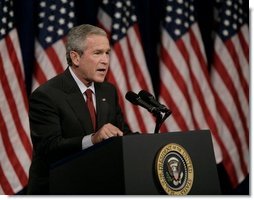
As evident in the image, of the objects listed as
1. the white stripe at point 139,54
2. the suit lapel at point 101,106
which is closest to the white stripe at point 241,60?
the white stripe at point 139,54

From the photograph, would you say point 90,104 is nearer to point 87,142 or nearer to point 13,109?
point 87,142

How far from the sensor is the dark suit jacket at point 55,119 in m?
1.97

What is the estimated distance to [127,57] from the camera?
3.76 metres

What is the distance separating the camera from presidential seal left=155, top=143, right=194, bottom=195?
162cm

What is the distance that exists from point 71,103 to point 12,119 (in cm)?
150

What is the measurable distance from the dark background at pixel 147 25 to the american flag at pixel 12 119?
0.22 meters

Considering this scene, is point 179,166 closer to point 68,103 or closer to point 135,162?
point 135,162

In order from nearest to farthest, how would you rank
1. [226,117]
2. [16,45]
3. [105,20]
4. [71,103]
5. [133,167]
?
[133,167] → [71,103] → [16,45] → [105,20] → [226,117]

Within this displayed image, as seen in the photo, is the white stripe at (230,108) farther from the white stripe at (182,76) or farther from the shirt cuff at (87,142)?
the shirt cuff at (87,142)

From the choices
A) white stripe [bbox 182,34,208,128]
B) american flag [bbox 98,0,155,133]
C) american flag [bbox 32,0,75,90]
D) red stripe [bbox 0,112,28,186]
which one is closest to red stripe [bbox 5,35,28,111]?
american flag [bbox 32,0,75,90]

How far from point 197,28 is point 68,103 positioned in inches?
81.2

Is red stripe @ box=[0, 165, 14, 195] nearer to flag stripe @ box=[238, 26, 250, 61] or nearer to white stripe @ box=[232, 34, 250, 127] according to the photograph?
white stripe @ box=[232, 34, 250, 127]

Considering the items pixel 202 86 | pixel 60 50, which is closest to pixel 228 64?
pixel 202 86

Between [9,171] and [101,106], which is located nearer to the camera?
[101,106]
